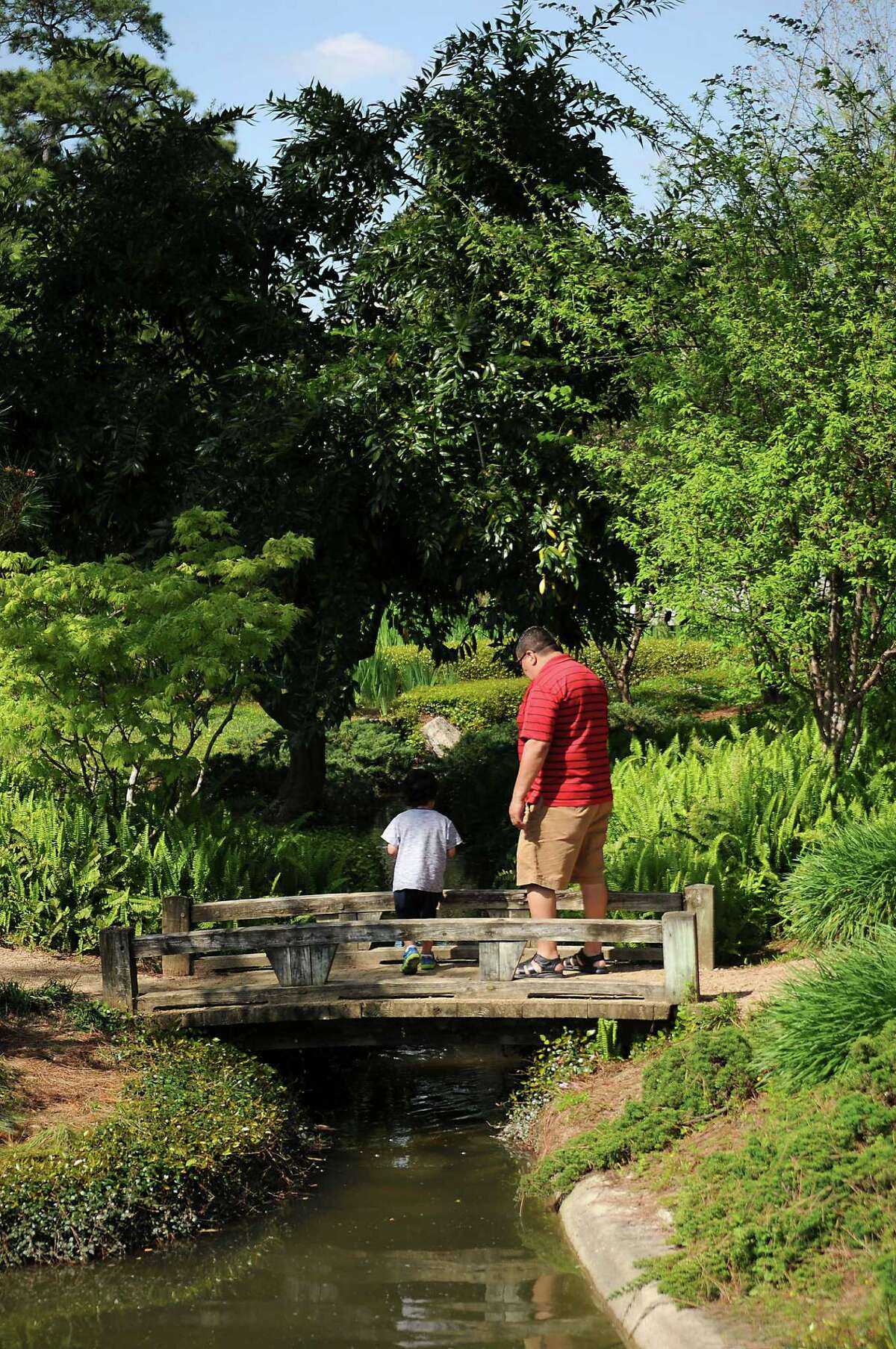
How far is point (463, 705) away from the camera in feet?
72.9

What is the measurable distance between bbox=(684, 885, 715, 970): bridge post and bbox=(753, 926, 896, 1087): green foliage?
1431 millimetres

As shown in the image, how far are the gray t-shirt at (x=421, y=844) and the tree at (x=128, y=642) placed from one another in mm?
2242

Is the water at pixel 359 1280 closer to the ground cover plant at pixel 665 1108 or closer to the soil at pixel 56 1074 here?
the ground cover plant at pixel 665 1108

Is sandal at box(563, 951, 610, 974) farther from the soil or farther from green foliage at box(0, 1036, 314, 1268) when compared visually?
the soil

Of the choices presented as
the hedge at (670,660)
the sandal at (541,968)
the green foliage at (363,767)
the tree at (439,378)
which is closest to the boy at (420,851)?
the sandal at (541,968)

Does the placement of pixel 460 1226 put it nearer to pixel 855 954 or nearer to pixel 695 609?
pixel 855 954

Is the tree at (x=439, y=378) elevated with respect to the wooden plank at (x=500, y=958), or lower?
elevated

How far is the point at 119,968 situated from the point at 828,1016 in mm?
3853

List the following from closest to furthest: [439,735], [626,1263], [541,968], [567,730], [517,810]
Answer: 1. [626,1263]
2. [517,810]
3. [567,730]
4. [541,968]
5. [439,735]

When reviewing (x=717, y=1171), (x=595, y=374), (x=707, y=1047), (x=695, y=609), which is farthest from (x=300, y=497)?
(x=717, y=1171)

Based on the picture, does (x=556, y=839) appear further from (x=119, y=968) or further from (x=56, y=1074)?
(x=56, y=1074)

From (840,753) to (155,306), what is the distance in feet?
26.5

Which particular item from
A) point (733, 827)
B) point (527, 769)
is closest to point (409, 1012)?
point (527, 769)

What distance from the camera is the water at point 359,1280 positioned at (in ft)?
17.5
